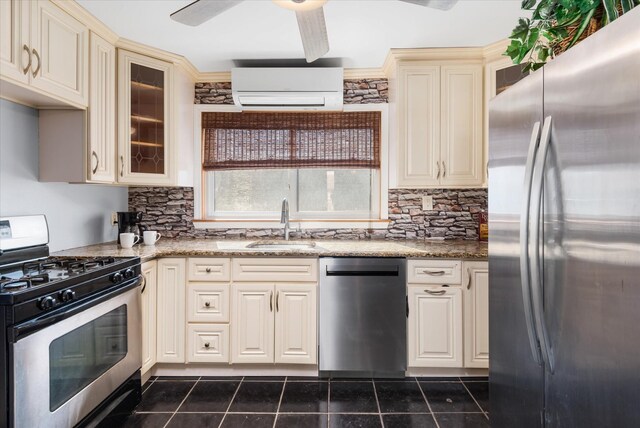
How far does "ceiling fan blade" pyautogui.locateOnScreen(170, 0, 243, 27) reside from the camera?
5.21 feet

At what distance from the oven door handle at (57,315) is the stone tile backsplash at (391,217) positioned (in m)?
1.21

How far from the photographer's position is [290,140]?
3.27 metres

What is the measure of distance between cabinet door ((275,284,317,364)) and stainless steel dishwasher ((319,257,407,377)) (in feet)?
0.27

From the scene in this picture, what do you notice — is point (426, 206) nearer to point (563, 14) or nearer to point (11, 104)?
point (563, 14)

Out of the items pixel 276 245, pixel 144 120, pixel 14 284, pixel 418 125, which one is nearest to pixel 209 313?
pixel 276 245

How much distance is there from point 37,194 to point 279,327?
1714 millimetres

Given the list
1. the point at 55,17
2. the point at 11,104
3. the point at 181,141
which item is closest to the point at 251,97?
the point at 181,141

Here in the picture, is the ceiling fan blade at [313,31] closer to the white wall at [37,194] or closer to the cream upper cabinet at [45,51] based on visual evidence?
the cream upper cabinet at [45,51]

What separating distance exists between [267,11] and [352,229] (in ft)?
5.74

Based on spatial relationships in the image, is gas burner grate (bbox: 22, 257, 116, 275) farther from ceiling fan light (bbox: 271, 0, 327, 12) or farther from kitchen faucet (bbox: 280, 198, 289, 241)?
ceiling fan light (bbox: 271, 0, 327, 12)

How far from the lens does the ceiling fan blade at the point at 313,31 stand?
1.73 metres

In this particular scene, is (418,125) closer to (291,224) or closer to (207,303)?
(291,224)

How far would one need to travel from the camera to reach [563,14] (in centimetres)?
117

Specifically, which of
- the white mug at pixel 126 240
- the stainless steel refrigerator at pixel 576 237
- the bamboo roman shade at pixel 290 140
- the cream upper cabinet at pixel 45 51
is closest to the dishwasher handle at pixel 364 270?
the bamboo roman shade at pixel 290 140
